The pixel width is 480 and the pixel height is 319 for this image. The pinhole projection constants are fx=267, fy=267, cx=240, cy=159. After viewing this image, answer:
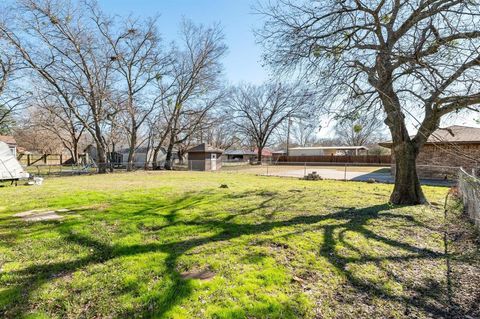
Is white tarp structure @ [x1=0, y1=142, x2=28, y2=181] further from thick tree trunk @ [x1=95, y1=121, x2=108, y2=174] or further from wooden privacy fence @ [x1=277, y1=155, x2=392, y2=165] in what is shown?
wooden privacy fence @ [x1=277, y1=155, x2=392, y2=165]

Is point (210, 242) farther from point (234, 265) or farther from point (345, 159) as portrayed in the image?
point (345, 159)

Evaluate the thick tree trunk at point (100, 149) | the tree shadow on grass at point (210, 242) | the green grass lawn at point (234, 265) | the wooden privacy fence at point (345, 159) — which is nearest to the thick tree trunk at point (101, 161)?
the thick tree trunk at point (100, 149)

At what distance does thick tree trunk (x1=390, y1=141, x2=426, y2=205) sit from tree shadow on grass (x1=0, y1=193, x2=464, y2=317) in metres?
1.14

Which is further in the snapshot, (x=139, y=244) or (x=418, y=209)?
(x=418, y=209)

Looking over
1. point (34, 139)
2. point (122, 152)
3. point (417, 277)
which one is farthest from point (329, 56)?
point (34, 139)

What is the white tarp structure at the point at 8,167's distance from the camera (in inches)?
A: 439

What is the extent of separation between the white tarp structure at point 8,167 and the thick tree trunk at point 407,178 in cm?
1451

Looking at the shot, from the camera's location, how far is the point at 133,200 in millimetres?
7676

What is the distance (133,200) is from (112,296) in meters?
5.37

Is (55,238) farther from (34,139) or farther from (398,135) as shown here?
(34,139)

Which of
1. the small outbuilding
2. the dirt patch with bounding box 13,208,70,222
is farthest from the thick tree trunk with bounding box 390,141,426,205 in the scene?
the small outbuilding

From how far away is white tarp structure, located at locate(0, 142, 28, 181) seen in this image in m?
11.2

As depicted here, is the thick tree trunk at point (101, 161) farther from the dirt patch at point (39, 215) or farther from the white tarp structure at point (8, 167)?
the dirt patch at point (39, 215)

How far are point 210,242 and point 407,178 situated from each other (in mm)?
6092
